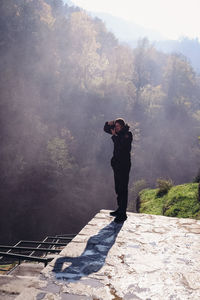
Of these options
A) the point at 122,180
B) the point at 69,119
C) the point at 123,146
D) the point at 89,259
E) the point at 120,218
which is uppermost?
the point at 69,119

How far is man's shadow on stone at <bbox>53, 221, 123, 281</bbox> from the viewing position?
3.17m

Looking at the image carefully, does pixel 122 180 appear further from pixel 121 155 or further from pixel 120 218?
pixel 120 218

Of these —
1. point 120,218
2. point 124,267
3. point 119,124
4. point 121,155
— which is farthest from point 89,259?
point 119,124

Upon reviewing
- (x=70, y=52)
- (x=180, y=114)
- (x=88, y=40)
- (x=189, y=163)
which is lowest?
(x=189, y=163)

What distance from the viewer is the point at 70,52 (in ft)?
163

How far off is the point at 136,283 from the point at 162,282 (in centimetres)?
33

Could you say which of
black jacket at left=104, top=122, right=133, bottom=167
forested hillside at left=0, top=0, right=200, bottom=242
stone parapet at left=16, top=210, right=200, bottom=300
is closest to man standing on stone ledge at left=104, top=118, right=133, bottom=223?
black jacket at left=104, top=122, right=133, bottom=167

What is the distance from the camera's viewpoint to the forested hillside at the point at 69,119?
3184cm

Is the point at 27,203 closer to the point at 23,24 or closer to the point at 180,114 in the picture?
the point at 23,24

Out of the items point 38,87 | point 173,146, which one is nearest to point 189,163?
point 173,146

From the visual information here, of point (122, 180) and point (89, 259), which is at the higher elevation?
point (122, 180)

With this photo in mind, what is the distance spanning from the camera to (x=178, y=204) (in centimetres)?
877

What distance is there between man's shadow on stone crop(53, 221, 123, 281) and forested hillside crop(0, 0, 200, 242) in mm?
23889

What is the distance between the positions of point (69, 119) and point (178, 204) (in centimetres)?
3645
